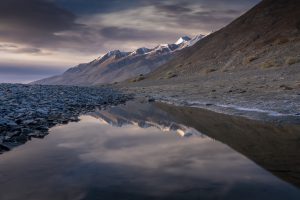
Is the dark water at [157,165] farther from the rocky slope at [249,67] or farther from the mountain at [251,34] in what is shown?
the mountain at [251,34]

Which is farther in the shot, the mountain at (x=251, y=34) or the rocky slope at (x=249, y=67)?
the mountain at (x=251, y=34)

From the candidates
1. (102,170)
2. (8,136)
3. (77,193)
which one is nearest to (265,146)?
(102,170)

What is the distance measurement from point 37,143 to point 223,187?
6.74 meters

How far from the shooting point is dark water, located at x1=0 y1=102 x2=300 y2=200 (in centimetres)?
647

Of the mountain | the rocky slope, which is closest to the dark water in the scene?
the rocky slope

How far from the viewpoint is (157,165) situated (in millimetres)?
8445

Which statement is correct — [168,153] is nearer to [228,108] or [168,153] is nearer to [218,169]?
[218,169]

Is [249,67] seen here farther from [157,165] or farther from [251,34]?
[251,34]

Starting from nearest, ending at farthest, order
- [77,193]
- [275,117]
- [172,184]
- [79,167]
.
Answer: [77,193]
[172,184]
[79,167]
[275,117]

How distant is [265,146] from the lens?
416 inches

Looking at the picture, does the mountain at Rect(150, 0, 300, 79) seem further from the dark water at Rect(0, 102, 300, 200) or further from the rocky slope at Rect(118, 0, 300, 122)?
the dark water at Rect(0, 102, 300, 200)

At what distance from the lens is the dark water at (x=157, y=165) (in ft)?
21.2

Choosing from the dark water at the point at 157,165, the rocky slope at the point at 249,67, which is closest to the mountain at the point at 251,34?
the rocky slope at the point at 249,67

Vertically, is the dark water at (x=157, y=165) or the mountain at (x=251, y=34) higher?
the mountain at (x=251, y=34)
